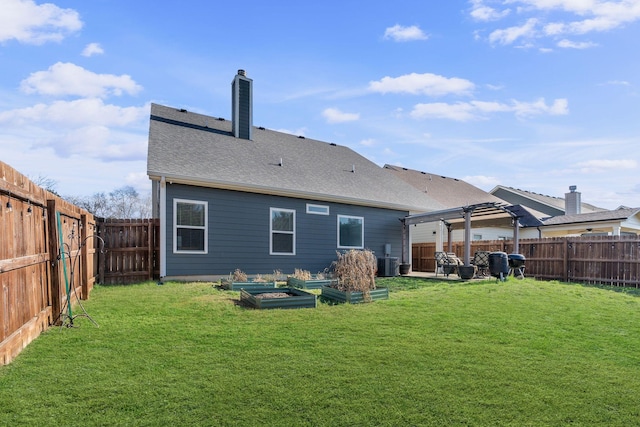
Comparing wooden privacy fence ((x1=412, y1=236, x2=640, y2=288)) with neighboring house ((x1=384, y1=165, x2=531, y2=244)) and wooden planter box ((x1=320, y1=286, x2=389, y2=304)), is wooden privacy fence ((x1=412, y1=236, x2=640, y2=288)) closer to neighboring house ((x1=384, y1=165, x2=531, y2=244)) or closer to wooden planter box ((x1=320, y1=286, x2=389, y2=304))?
neighboring house ((x1=384, y1=165, x2=531, y2=244))

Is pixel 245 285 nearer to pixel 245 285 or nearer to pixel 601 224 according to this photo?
pixel 245 285

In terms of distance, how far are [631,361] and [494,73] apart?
9.49 meters

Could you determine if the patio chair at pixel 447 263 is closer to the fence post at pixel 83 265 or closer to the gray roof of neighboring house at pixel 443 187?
the gray roof of neighboring house at pixel 443 187

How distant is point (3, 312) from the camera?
125 inches

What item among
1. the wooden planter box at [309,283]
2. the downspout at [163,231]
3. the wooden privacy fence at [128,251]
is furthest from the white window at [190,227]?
the wooden planter box at [309,283]

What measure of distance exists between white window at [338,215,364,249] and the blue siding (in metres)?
0.18

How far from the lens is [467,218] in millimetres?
11172

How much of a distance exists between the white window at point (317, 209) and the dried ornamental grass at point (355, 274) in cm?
466

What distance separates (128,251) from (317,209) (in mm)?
5555

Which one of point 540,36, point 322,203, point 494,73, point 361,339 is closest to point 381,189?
point 322,203

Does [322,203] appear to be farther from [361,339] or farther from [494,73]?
Answer: [361,339]

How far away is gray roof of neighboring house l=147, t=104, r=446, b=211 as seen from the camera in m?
10.1

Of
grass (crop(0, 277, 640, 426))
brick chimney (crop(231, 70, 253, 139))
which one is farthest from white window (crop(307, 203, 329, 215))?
grass (crop(0, 277, 640, 426))

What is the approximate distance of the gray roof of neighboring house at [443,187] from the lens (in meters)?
20.4
